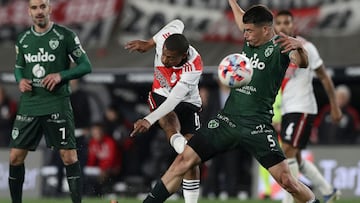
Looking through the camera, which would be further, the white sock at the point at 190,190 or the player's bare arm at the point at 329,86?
the player's bare arm at the point at 329,86

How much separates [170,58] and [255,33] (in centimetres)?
117

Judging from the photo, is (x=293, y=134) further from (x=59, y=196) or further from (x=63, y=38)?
(x=59, y=196)

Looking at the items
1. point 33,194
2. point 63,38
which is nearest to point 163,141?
point 33,194

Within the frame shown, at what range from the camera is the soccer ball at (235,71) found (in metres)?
12.6

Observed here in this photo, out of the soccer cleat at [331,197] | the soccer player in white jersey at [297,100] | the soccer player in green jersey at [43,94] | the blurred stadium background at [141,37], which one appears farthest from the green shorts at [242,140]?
the blurred stadium background at [141,37]

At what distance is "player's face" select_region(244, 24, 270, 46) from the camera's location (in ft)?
42.7

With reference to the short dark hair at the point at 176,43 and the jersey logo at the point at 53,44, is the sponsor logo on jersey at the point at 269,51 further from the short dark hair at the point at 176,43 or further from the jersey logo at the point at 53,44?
the jersey logo at the point at 53,44

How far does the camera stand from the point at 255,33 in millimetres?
13039

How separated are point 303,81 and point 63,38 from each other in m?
3.37

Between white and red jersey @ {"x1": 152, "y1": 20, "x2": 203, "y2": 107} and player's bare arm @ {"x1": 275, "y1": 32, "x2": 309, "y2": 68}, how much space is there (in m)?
1.55

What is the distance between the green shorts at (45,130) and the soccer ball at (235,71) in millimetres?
2907

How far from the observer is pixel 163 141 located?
22.9 m

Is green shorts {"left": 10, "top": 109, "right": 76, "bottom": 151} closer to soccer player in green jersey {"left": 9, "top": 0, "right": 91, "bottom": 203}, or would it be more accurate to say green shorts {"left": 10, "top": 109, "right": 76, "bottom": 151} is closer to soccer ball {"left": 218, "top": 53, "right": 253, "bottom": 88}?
soccer player in green jersey {"left": 9, "top": 0, "right": 91, "bottom": 203}

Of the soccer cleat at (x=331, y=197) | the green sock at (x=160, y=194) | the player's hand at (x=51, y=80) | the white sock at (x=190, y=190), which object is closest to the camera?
the green sock at (x=160, y=194)
